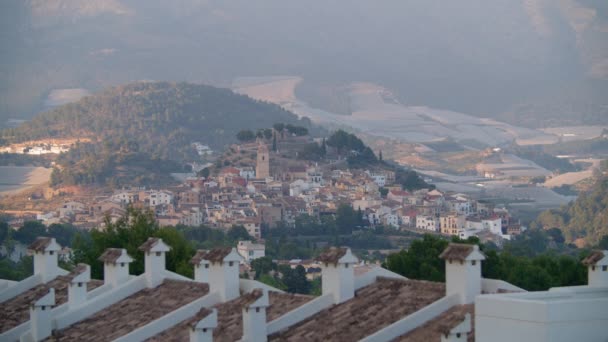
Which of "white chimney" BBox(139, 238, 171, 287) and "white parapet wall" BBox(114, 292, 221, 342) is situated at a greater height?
"white chimney" BBox(139, 238, 171, 287)

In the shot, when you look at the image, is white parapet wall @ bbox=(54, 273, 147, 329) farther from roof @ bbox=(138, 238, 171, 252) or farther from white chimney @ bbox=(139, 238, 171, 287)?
roof @ bbox=(138, 238, 171, 252)

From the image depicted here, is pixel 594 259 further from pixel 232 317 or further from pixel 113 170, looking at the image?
pixel 113 170

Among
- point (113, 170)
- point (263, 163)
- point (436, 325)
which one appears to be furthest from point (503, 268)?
point (113, 170)

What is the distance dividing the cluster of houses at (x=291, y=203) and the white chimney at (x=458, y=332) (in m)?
129

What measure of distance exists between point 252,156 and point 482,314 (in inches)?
6596

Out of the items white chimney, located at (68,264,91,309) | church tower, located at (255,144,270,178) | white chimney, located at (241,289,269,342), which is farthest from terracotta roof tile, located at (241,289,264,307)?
church tower, located at (255,144,270,178)

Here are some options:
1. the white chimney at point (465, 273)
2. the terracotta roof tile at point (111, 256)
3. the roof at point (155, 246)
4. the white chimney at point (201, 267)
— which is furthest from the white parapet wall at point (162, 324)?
the white chimney at point (465, 273)

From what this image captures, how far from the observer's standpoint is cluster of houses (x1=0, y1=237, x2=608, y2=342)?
14.9 m

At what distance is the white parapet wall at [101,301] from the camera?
21766mm

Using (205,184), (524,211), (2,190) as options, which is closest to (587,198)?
(524,211)

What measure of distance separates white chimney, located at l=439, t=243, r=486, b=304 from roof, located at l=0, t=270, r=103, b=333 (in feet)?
24.0

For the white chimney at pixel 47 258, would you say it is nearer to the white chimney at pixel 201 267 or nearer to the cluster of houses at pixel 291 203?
the white chimney at pixel 201 267

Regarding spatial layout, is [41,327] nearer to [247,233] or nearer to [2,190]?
[247,233]

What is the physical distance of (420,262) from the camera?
1569 inches
